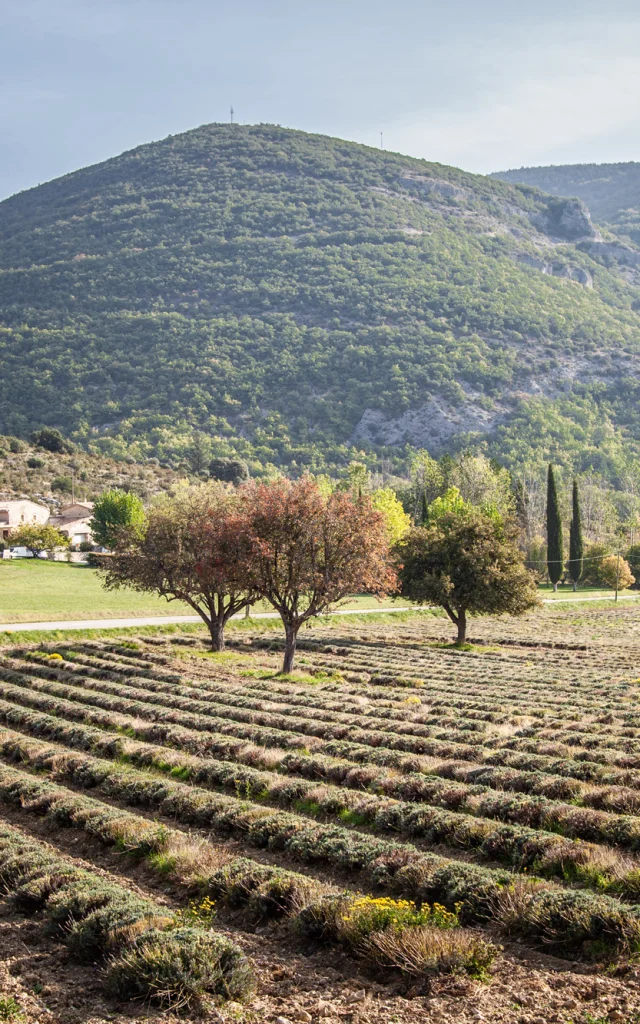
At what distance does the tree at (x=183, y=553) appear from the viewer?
38.0m

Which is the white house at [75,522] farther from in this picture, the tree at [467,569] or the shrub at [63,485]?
the tree at [467,569]

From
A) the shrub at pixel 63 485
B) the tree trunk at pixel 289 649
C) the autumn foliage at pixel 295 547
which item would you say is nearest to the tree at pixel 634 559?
the shrub at pixel 63 485

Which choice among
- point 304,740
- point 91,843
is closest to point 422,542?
point 304,740

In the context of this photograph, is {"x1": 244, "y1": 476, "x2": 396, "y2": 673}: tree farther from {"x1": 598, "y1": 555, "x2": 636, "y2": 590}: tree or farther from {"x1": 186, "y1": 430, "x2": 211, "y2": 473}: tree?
{"x1": 186, "y1": 430, "x2": 211, "y2": 473}: tree

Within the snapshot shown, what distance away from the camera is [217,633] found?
133ft

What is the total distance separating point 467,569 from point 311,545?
61.4ft

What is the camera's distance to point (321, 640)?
49.4 metres

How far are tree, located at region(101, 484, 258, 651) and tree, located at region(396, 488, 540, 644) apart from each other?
14.0m

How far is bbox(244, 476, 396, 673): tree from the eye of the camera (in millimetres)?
34281

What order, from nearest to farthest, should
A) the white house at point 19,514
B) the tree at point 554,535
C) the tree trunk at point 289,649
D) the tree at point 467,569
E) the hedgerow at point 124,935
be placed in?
the hedgerow at point 124,935, the tree trunk at point 289,649, the tree at point 467,569, the white house at point 19,514, the tree at point 554,535

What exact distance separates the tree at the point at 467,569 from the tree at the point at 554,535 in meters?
43.0

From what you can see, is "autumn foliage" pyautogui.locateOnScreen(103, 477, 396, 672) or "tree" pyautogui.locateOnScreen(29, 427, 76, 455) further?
"tree" pyautogui.locateOnScreen(29, 427, 76, 455)

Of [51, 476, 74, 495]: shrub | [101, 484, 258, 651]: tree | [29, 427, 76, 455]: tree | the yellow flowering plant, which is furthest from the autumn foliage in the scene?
[29, 427, 76, 455]: tree

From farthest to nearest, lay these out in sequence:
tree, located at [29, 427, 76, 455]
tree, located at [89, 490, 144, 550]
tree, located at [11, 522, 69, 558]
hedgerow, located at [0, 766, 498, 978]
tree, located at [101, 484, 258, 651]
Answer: tree, located at [29, 427, 76, 455], tree, located at [89, 490, 144, 550], tree, located at [11, 522, 69, 558], tree, located at [101, 484, 258, 651], hedgerow, located at [0, 766, 498, 978]
